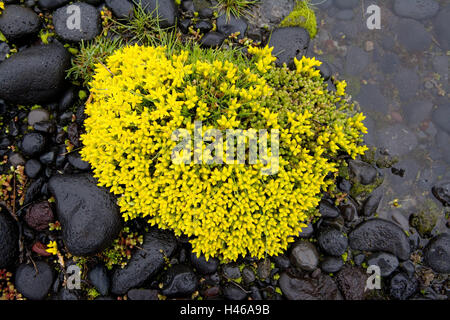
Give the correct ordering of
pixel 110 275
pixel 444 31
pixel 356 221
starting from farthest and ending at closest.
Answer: pixel 444 31 < pixel 356 221 < pixel 110 275

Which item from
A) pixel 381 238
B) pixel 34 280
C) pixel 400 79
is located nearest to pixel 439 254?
pixel 381 238

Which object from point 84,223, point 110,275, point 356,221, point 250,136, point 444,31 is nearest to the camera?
point 250,136

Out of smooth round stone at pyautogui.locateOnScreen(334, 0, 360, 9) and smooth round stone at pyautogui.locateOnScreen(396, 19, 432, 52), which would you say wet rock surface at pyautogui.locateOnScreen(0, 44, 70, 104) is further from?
smooth round stone at pyautogui.locateOnScreen(396, 19, 432, 52)

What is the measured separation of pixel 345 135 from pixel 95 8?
190 inches

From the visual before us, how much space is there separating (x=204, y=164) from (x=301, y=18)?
143 inches

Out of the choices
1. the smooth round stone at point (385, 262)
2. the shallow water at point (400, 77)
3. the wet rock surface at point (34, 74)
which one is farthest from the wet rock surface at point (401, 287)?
the wet rock surface at point (34, 74)

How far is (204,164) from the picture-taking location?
4207 millimetres

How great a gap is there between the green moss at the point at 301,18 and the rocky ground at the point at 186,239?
0.14 m

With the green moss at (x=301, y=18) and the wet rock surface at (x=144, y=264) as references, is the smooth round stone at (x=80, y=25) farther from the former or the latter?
the wet rock surface at (x=144, y=264)

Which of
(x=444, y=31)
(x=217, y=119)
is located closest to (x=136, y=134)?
(x=217, y=119)

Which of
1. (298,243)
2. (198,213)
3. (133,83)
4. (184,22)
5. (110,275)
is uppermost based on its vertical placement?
(184,22)

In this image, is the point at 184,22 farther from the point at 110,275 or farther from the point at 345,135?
the point at 110,275

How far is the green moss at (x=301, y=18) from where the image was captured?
5891 millimetres

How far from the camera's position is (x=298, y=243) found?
516 cm
